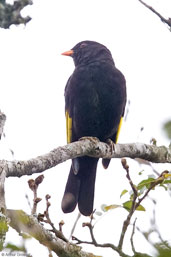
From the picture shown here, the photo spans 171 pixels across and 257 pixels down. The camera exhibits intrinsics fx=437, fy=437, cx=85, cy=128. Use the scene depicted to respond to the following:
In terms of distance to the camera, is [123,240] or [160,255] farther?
[123,240]

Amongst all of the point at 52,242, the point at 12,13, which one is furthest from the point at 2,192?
the point at 12,13

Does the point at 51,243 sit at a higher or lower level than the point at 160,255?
lower

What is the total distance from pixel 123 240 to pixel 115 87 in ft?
8.49

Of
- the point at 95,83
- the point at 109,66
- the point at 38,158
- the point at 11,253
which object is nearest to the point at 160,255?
the point at 11,253

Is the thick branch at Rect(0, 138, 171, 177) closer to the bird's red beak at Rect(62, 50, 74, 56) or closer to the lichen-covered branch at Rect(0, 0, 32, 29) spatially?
the lichen-covered branch at Rect(0, 0, 32, 29)

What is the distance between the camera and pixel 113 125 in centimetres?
438

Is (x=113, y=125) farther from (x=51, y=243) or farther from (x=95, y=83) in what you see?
(x=51, y=243)

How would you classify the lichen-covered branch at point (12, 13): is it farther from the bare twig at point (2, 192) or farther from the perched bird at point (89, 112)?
the perched bird at point (89, 112)

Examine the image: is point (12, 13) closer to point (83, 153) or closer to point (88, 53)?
point (83, 153)

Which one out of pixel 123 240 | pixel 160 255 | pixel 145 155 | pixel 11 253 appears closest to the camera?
pixel 160 255

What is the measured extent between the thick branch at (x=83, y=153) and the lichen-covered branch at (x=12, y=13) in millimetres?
656

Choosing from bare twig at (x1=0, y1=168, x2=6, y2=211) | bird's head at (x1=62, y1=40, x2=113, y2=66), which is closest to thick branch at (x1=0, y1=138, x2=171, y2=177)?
bare twig at (x1=0, y1=168, x2=6, y2=211)

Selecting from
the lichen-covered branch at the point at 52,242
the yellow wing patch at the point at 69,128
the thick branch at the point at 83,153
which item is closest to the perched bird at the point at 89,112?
the yellow wing patch at the point at 69,128

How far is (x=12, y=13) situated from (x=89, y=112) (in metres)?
2.45
